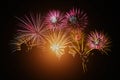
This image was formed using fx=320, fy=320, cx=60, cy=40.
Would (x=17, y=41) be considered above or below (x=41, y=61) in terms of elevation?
above

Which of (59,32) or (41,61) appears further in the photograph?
(59,32)

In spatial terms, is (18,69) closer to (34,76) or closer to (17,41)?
(34,76)

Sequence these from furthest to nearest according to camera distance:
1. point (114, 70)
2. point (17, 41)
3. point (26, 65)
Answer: point (114, 70), point (17, 41), point (26, 65)

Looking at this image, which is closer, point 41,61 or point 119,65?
point 41,61

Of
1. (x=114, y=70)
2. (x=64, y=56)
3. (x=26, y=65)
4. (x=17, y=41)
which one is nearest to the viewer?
(x=26, y=65)

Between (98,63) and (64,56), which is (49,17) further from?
(98,63)

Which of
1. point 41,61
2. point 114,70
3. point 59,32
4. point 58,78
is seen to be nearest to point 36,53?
point 41,61

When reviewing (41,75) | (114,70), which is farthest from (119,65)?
(41,75)

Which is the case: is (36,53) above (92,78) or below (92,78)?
above

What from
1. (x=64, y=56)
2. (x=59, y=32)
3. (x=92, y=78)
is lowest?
(x=92, y=78)
